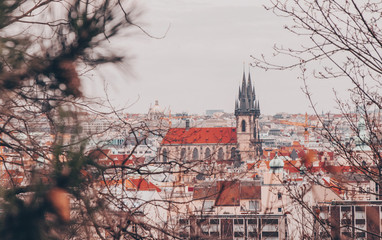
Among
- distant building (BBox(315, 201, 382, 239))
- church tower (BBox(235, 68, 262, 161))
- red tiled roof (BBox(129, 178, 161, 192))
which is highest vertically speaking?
church tower (BBox(235, 68, 262, 161))

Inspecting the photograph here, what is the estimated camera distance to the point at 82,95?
7.00 ft

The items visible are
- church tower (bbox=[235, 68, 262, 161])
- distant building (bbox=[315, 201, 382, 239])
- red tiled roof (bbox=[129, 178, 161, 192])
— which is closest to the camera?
red tiled roof (bbox=[129, 178, 161, 192])

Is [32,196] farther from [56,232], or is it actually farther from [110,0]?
[110,0]

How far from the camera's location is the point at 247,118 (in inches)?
2562

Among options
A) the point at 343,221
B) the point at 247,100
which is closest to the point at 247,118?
the point at 247,100

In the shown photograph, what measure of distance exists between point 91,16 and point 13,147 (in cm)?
54

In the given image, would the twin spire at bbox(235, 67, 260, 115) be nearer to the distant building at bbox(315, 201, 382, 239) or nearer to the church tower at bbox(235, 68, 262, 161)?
the church tower at bbox(235, 68, 262, 161)

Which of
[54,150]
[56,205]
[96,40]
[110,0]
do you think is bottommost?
[56,205]

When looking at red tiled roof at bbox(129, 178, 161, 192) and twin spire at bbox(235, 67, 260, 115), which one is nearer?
red tiled roof at bbox(129, 178, 161, 192)

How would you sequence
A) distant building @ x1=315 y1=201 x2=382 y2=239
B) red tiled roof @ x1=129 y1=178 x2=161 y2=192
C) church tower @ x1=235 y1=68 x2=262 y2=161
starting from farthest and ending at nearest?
church tower @ x1=235 y1=68 x2=262 y2=161 < distant building @ x1=315 y1=201 x2=382 y2=239 < red tiled roof @ x1=129 y1=178 x2=161 y2=192

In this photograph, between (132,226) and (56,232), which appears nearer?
(56,232)

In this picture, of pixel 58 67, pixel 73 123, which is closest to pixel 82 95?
pixel 58 67

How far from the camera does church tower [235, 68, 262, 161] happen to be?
210 ft

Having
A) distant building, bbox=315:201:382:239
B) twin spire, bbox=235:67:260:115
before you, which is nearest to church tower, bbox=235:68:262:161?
twin spire, bbox=235:67:260:115
